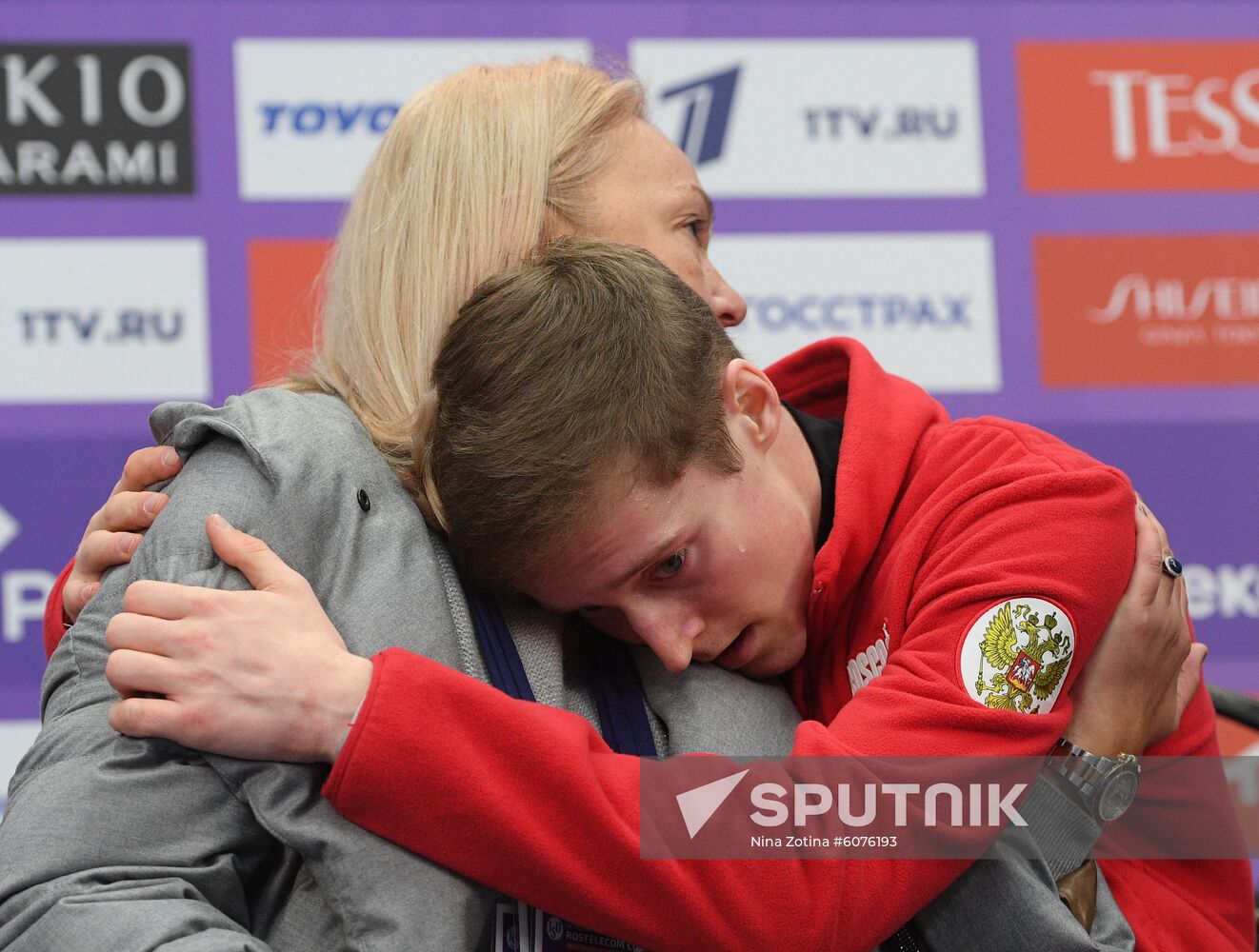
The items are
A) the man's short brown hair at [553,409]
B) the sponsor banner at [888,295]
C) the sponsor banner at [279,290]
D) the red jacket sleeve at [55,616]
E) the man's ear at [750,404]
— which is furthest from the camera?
the sponsor banner at [888,295]

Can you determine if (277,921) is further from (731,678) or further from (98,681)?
(731,678)

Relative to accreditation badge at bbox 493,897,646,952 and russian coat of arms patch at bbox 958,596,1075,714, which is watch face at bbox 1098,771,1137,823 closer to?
russian coat of arms patch at bbox 958,596,1075,714

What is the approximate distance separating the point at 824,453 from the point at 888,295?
1.49 m

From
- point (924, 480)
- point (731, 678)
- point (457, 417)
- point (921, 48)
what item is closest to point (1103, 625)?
point (924, 480)

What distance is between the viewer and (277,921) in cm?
104

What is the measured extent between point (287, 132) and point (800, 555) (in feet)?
5.85

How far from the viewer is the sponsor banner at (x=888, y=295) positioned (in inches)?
107

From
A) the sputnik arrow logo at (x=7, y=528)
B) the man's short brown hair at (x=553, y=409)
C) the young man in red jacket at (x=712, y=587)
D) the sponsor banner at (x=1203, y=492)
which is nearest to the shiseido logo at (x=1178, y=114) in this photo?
the sponsor banner at (x=1203, y=492)

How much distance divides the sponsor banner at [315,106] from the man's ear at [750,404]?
5.30 feet

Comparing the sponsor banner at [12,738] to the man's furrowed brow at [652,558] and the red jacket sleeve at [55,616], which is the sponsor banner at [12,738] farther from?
the man's furrowed brow at [652,558]

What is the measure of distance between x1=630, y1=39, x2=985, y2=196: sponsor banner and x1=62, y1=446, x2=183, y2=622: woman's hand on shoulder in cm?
173

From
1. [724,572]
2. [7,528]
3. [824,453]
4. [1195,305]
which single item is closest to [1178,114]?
[1195,305]

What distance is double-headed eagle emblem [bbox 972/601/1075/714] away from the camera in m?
1.04

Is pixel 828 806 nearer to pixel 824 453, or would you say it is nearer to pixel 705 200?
pixel 824 453
